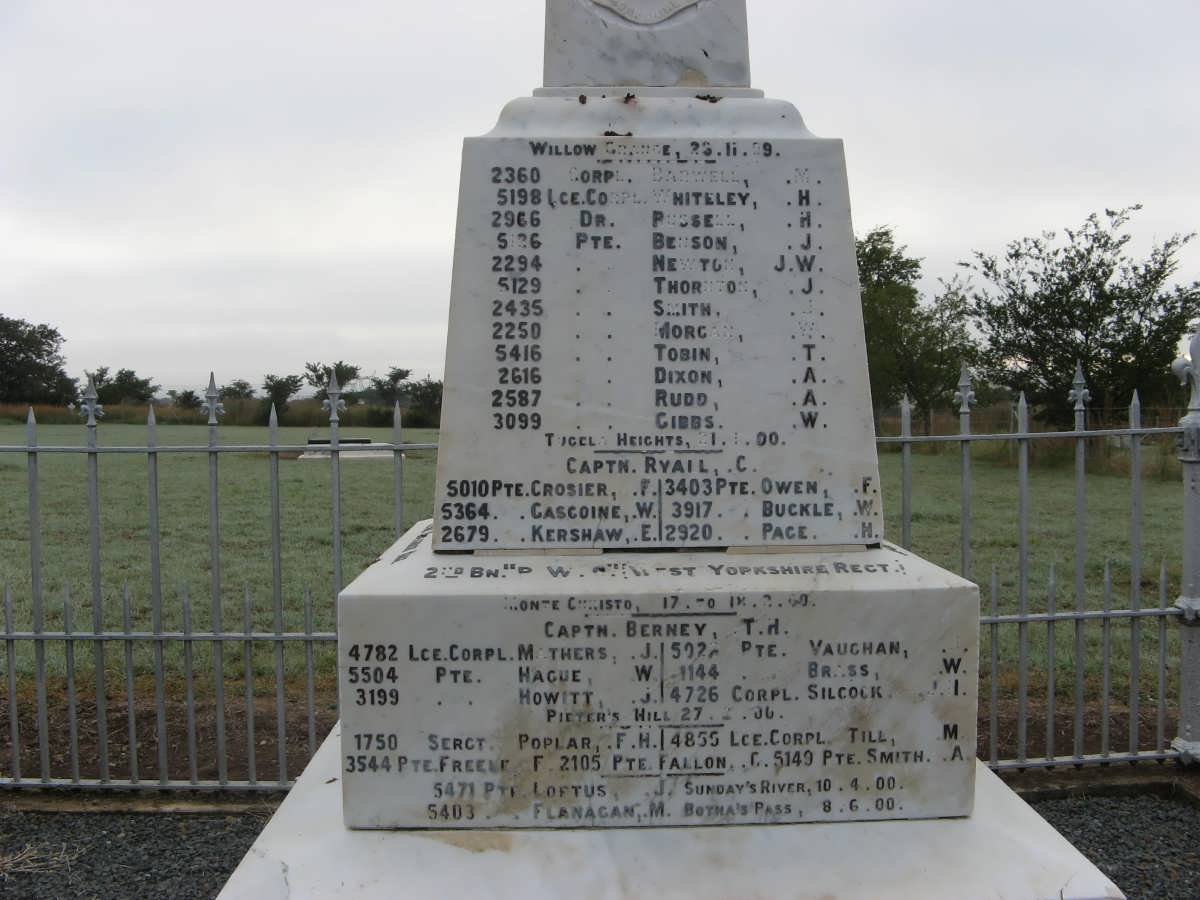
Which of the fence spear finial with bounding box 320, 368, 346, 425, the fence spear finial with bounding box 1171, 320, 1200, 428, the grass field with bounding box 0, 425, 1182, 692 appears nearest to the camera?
the fence spear finial with bounding box 320, 368, 346, 425

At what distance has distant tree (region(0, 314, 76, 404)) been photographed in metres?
17.2

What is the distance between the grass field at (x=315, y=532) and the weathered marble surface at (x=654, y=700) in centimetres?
290

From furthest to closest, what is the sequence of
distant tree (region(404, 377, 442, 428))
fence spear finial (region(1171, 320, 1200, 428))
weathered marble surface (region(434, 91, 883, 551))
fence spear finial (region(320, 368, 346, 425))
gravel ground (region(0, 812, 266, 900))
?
distant tree (region(404, 377, 442, 428)) < fence spear finial (region(1171, 320, 1200, 428)) < fence spear finial (region(320, 368, 346, 425)) < gravel ground (region(0, 812, 266, 900)) < weathered marble surface (region(434, 91, 883, 551))

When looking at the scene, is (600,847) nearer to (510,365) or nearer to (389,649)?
(389,649)

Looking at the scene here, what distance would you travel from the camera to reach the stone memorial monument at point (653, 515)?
2.09 meters

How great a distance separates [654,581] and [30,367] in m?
19.4

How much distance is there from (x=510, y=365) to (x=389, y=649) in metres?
0.76

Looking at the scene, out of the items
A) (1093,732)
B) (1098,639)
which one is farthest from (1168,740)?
(1098,639)

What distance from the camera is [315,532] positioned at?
11.7 meters

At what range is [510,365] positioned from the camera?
233 centimetres

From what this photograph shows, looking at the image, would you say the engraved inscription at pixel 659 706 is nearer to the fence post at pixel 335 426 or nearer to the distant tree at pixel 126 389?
the fence post at pixel 335 426

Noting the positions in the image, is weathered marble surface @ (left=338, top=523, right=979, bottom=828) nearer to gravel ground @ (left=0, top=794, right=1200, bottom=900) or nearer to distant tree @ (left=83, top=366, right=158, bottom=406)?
gravel ground @ (left=0, top=794, right=1200, bottom=900)

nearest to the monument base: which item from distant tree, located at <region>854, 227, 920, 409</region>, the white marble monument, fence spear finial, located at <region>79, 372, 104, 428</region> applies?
the white marble monument

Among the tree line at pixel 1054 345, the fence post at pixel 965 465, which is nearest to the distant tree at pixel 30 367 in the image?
the tree line at pixel 1054 345
